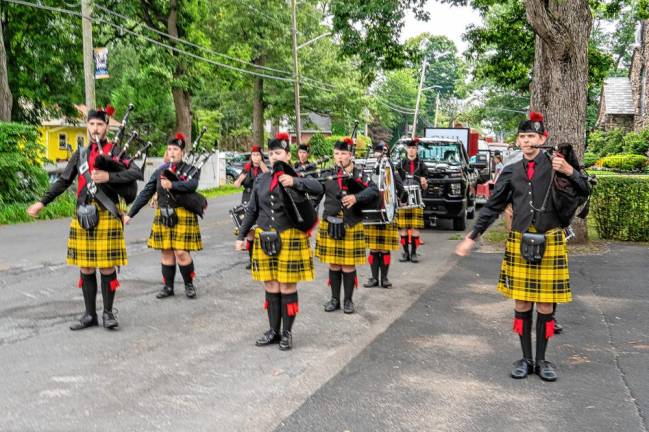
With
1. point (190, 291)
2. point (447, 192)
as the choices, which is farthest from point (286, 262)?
point (447, 192)

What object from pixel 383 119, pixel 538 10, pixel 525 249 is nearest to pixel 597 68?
pixel 538 10

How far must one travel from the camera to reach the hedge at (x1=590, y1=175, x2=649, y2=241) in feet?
40.3

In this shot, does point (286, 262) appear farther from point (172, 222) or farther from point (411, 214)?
point (411, 214)

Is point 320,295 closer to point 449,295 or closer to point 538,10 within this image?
point 449,295

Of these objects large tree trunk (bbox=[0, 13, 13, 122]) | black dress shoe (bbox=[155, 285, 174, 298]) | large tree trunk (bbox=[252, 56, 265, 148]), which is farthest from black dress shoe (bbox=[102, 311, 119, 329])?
large tree trunk (bbox=[252, 56, 265, 148])

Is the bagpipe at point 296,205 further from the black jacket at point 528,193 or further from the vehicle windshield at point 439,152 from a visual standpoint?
the vehicle windshield at point 439,152

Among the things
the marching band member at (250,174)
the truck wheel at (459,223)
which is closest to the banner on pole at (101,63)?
the marching band member at (250,174)

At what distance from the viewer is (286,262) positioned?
5711 millimetres

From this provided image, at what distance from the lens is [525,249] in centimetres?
514

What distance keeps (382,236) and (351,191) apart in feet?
4.58

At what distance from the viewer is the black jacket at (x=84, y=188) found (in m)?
Result: 6.19

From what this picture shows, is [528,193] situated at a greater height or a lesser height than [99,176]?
lesser

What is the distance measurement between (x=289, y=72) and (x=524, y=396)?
34.7m

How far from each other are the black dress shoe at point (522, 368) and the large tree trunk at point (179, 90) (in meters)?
23.0
